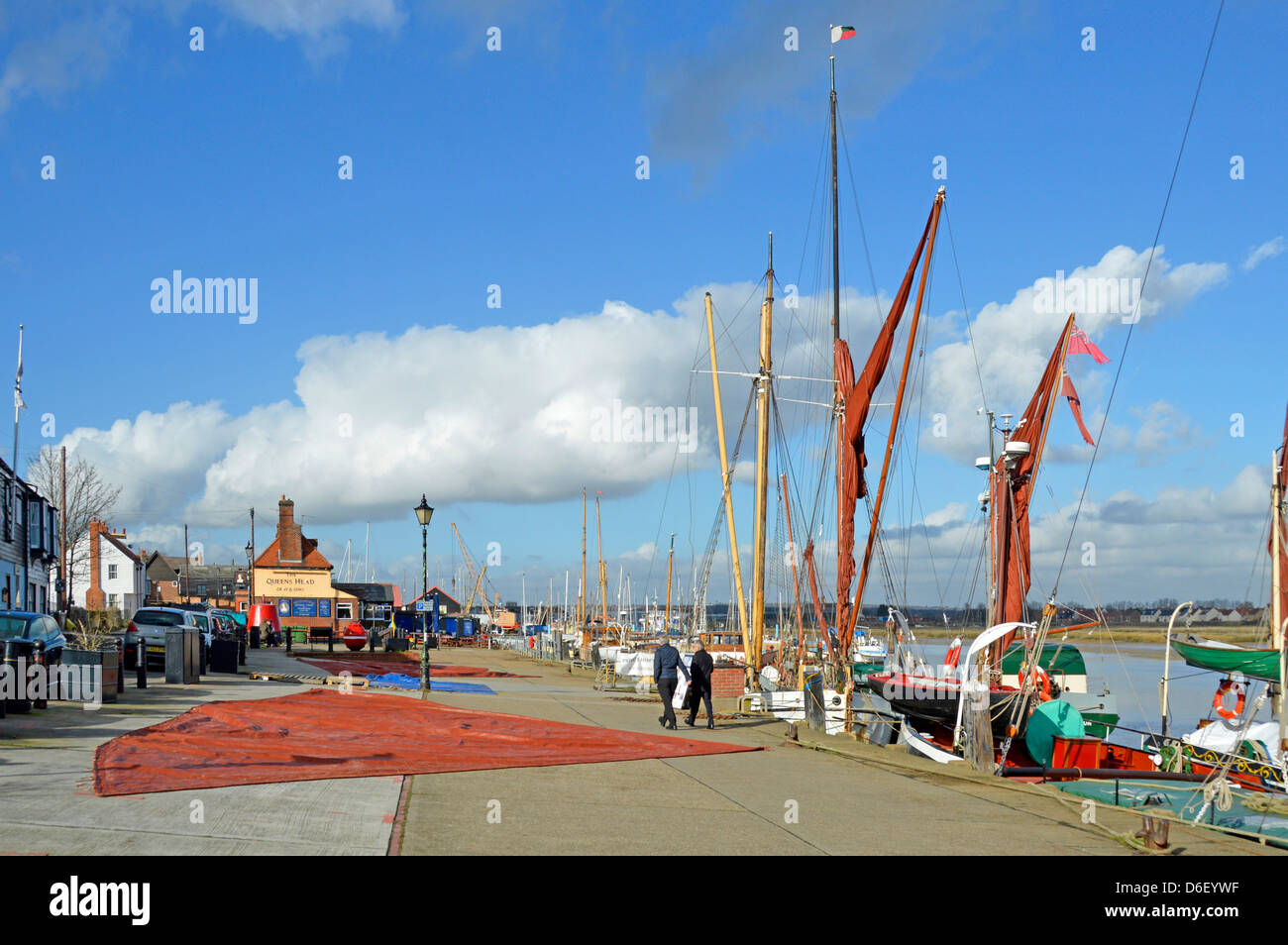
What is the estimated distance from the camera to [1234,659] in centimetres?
2372

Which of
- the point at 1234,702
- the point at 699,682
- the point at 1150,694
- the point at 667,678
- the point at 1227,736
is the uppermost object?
the point at 667,678

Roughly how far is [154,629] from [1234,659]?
2708cm

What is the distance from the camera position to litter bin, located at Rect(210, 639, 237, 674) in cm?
3350

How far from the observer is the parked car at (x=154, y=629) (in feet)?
97.3

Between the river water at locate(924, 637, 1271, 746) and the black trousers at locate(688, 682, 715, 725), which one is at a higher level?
the black trousers at locate(688, 682, 715, 725)

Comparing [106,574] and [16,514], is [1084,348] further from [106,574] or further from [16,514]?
[106,574]

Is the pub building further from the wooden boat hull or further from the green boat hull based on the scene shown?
the green boat hull

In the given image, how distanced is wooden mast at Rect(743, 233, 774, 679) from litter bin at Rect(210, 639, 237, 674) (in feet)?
50.4

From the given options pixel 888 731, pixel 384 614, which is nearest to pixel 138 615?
pixel 888 731

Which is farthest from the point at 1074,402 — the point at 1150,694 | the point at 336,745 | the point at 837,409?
the point at 1150,694

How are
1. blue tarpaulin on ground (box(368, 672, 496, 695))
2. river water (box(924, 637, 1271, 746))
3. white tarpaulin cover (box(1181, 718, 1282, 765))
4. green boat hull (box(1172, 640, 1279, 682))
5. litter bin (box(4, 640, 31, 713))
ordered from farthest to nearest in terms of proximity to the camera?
river water (box(924, 637, 1271, 746)) → blue tarpaulin on ground (box(368, 672, 496, 695)) → green boat hull (box(1172, 640, 1279, 682)) → white tarpaulin cover (box(1181, 718, 1282, 765)) → litter bin (box(4, 640, 31, 713))

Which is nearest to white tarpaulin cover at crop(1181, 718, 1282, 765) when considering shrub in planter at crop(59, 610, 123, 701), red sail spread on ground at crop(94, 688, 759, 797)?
red sail spread on ground at crop(94, 688, 759, 797)
